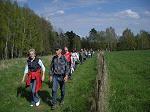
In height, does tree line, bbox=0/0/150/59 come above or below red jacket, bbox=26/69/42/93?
above

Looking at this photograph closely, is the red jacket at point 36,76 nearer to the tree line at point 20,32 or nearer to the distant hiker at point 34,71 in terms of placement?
the distant hiker at point 34,71

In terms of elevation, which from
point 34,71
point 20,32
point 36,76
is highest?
point 20,32

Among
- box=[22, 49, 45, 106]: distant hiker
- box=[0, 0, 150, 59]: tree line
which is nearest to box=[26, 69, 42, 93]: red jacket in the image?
box=[22, 49, 45, 106]: distant hiker

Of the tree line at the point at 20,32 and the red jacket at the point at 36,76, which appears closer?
the red jacket at the point at 36,76

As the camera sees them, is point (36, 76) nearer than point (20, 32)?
Yes

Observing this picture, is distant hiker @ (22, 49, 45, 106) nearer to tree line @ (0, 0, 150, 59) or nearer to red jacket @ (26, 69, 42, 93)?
red jacket @ (26, 69, 42, 93)

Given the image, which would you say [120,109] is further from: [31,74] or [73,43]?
[73,43]

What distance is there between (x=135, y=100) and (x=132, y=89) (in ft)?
8.49

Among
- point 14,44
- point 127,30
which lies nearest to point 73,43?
point 127,30

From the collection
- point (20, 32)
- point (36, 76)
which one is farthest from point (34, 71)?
point (20, 32)

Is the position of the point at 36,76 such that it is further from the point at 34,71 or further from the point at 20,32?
the point at 20,32

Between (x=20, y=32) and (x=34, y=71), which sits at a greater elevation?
(x=20, y=32)

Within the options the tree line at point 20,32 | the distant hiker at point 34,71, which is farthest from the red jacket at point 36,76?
the tree line at point 20,32

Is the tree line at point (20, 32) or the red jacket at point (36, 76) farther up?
the tree line at point (20, 32)
